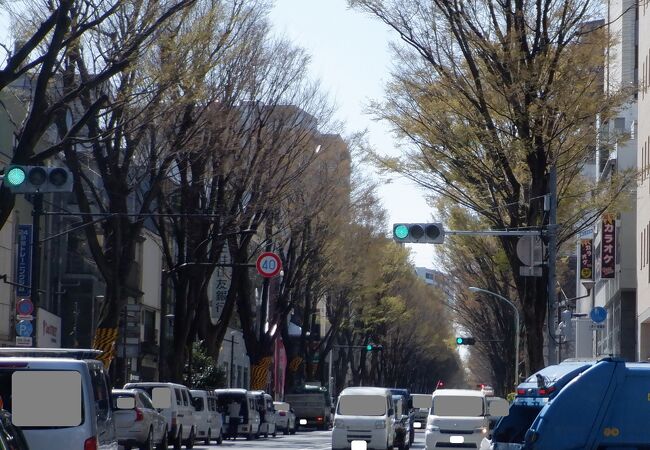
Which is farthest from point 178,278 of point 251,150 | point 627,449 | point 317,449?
point 627,449

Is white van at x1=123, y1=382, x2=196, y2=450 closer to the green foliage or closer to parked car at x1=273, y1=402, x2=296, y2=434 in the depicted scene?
the green foliage

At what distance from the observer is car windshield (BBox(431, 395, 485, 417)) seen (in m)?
31.3

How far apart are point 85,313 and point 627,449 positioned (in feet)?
154

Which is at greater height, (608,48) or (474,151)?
(608,48)

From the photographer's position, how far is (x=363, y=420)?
3291cm

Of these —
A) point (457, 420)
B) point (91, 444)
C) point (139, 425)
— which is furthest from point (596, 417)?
point (457, 420)

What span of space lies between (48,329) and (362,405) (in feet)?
63.8

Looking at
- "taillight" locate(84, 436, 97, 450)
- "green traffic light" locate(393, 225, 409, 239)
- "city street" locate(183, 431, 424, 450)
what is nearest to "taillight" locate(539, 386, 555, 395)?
"taillight" locate(84, 436, 97, 450)

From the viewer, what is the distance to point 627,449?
11.0 metres

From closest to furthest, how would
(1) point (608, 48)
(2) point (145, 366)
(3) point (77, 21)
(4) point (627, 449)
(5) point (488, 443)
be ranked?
1. (4) point (627, 449)
2. (5) point (488, 443)
3. (3) point (77, 21)
4. (1) point (608, 48)
5. (2) point (145, 366)

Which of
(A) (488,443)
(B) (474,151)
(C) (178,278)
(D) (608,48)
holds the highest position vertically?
(D) (608,48)

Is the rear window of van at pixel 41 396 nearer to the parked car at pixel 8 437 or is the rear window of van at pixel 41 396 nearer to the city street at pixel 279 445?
the parked car at pixel 8 437

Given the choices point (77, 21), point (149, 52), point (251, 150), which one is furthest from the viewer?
point (251, 150)

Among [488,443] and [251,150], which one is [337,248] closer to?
[251,150]
